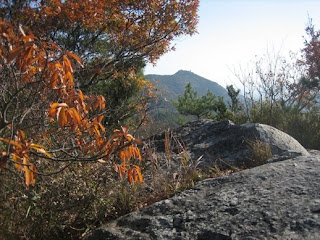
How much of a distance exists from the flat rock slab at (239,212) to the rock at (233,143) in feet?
3.16

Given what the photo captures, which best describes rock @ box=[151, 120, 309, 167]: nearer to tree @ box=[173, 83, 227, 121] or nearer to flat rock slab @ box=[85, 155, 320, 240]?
flat rock slab @ box=[85, 155, 320, 240]

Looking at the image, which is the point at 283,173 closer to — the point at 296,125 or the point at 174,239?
the point at 174,239

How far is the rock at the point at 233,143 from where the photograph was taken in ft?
12.8

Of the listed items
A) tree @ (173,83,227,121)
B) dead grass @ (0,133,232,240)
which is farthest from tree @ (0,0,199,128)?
tree @ (173,83,227,121)

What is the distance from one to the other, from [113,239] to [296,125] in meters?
5.93

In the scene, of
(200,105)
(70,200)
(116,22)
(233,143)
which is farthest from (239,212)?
(200,105)

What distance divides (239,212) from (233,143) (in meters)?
2.19

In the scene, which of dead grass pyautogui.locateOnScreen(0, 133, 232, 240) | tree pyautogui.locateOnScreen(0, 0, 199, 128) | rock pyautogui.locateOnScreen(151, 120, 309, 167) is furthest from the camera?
tree pyautogui.locateOnScreen(0, 0, 199, 128)

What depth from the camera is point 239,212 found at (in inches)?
85.0

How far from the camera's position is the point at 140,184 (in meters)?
2.97

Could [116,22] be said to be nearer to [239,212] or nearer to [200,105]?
[239,212]

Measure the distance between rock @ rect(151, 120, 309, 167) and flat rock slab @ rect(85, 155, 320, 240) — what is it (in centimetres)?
96

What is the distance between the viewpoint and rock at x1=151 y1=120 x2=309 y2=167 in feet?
12.8

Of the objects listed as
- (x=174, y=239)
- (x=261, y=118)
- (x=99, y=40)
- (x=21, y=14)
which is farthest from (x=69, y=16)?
(x=174, y=239)
